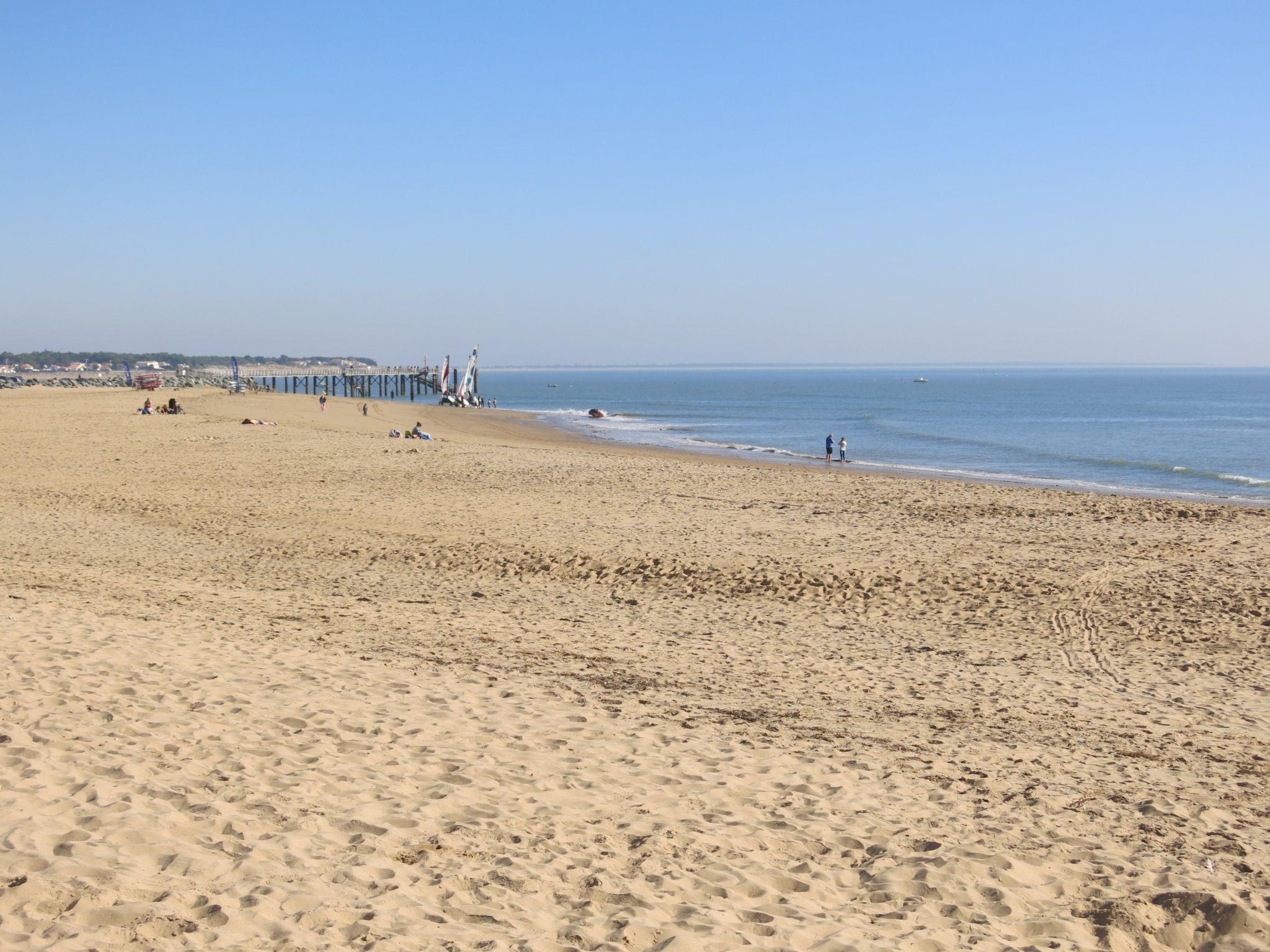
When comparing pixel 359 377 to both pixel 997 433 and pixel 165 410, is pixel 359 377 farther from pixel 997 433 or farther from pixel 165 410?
pixel 997 433

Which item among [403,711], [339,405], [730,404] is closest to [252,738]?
[403,711]

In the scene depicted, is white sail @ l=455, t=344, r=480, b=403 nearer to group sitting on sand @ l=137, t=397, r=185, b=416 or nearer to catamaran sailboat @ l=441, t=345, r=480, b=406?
catamaran sailboat @ l=441, t=345, r=480, b=406

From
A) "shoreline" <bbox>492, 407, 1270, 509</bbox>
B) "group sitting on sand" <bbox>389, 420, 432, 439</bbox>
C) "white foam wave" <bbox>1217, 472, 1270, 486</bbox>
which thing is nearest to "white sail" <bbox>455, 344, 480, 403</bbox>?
"shoreline" <bbox>492, 407, 1270, 509</bbox>

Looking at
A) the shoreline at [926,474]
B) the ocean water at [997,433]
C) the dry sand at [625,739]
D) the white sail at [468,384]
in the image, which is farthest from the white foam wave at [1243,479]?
the white sail at [468,384]

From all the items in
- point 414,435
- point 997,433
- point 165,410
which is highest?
point 165,410

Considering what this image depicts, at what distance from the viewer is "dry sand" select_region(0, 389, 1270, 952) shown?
449 cm

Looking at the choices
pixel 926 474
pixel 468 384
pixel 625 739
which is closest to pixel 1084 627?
pixel 625 739

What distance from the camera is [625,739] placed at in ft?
22.6

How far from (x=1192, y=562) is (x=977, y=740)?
9.55 meters

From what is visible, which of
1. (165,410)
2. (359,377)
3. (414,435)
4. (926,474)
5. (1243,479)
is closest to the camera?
(1243,479)

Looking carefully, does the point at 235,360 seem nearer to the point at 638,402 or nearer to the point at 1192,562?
the point at 638,402

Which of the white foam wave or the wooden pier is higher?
the wooden pier

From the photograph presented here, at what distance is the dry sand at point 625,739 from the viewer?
4.49m

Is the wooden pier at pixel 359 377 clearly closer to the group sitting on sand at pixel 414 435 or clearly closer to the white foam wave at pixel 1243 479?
the group sitting on sand at pixel 414 435
